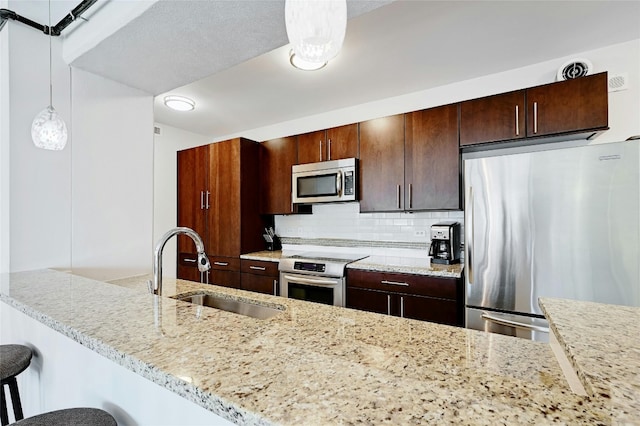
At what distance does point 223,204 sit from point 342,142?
5.05 ft

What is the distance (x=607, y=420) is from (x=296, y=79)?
276 centimetres

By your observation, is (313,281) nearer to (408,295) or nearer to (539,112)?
(408,295)

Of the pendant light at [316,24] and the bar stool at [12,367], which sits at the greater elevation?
the pendant light at [316,24]

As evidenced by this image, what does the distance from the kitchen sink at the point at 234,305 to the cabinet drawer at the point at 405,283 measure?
4.35ft

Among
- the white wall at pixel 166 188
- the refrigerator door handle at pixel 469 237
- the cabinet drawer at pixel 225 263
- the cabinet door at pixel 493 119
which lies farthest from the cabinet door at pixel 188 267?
the cabinet door at pixel 493 119

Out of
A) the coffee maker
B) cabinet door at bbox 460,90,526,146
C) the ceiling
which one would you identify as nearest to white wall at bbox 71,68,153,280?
the ceiling

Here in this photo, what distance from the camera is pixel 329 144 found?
3080 millimetres

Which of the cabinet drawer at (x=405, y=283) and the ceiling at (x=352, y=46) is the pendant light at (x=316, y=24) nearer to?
the ceiling at (x=352, y=46)

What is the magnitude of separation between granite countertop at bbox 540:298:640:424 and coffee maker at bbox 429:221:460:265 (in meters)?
1.59

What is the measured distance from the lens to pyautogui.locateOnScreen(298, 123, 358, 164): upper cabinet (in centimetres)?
295

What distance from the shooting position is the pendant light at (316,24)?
75cm

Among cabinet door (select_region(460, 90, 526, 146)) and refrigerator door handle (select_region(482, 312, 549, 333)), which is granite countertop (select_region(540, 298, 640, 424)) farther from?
cabinet door (select_region(460, 90, 526, 146))

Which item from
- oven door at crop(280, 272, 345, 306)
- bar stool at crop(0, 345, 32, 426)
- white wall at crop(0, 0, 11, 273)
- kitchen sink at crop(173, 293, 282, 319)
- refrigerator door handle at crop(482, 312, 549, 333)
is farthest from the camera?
oven door at crop(280, 272, 345, 306)

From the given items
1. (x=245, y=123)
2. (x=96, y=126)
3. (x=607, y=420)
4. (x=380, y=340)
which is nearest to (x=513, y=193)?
(x=380, y=340)
